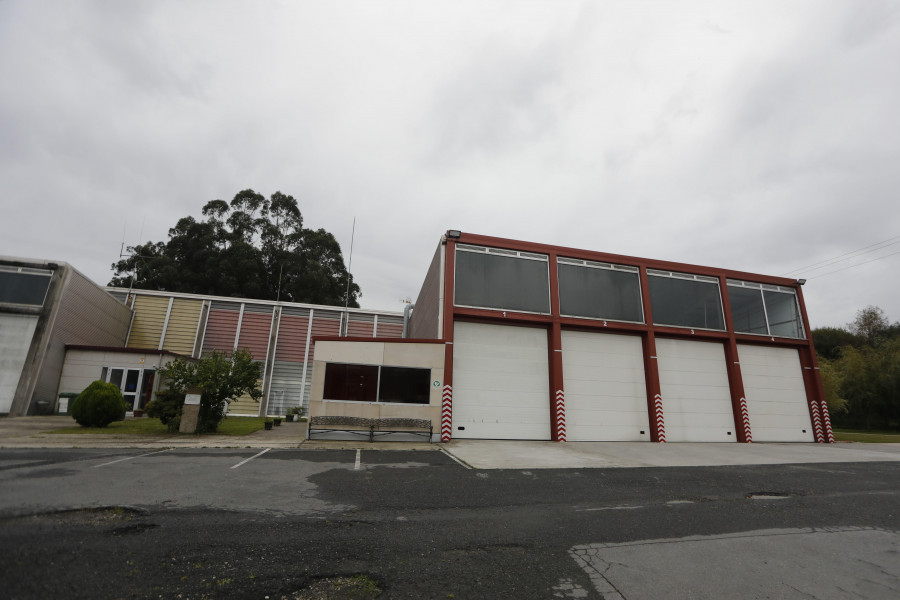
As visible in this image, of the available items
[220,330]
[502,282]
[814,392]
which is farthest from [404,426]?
[814,392]

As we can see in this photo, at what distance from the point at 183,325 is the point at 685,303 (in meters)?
30.3

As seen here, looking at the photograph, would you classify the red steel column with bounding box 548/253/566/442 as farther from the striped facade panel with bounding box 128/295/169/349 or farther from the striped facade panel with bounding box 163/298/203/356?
the striped facade panel with bounding box 128/295/169/349

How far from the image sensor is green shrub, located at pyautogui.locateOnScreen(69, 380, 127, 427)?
14844 mm

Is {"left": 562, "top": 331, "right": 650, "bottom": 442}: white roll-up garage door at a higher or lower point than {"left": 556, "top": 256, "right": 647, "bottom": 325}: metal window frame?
lower

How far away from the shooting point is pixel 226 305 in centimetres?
2800

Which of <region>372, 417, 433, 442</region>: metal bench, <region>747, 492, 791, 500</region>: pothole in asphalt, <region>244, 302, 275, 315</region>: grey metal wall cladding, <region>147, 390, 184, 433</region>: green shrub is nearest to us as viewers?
<region>747, 492, 791, 500</region>: pothole in asphalt

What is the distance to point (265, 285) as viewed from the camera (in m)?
42.6

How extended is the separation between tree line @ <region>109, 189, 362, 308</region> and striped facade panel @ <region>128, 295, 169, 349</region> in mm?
11573

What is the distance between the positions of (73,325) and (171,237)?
80.1 feet

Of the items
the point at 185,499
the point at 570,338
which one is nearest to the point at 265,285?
the point at 570,338

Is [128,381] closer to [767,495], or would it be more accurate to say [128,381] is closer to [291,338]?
[291,338]

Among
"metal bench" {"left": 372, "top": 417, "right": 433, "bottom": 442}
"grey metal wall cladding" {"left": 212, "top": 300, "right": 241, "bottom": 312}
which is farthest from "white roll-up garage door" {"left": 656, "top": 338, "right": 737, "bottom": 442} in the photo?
"grey metal wall cladding" {"left": 212, "top": 300, "right": 241, "bottom": 312}

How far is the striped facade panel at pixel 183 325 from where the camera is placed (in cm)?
2662

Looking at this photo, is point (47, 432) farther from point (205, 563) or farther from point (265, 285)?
point (265, 285)
